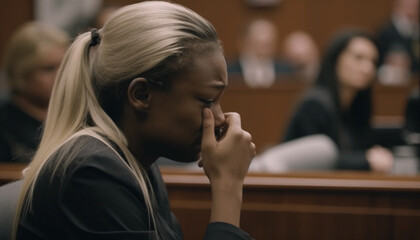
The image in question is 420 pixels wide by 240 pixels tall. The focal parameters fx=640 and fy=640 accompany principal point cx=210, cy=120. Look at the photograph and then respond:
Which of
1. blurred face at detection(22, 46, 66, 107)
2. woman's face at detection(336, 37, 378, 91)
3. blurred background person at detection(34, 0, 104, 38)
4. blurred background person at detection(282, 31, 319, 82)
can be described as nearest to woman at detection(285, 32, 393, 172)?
woman's face at detection(336, 37, 378, 91)

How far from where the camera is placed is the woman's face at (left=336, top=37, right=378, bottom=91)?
11.2 feet

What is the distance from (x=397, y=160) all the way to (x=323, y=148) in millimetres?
1036

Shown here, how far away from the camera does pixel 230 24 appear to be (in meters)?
7.75

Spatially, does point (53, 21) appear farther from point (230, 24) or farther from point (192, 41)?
point (192, 41)

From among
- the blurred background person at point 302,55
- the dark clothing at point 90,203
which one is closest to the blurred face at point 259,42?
the blurred background person at point 302,55

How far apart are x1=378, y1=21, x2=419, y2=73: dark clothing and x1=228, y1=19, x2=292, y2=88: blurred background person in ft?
3.55

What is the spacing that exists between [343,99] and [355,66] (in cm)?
19

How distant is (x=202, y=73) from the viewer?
1.25m

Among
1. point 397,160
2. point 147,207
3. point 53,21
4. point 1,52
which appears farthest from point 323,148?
point 1,52

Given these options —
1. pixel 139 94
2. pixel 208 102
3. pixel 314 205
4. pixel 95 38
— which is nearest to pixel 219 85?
pixel 208 102

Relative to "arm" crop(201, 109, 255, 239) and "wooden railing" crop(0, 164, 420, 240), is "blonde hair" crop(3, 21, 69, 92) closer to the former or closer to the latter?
"wooden railing" crop(0, 164, 420, 240)

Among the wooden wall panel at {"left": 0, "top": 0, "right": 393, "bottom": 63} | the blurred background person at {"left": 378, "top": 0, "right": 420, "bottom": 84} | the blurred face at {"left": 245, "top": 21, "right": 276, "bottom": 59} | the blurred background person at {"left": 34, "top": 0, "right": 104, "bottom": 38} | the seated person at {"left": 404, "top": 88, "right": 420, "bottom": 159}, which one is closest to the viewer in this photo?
the seated person at {"left": 404, "top": 88, "right": 420, "bottom": 159}

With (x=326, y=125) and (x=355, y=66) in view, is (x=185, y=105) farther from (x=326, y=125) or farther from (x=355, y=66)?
(x=355, y=66)

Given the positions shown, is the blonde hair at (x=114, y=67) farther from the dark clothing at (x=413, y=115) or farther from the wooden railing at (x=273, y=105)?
the wooden railing at (x=273, y=105)
